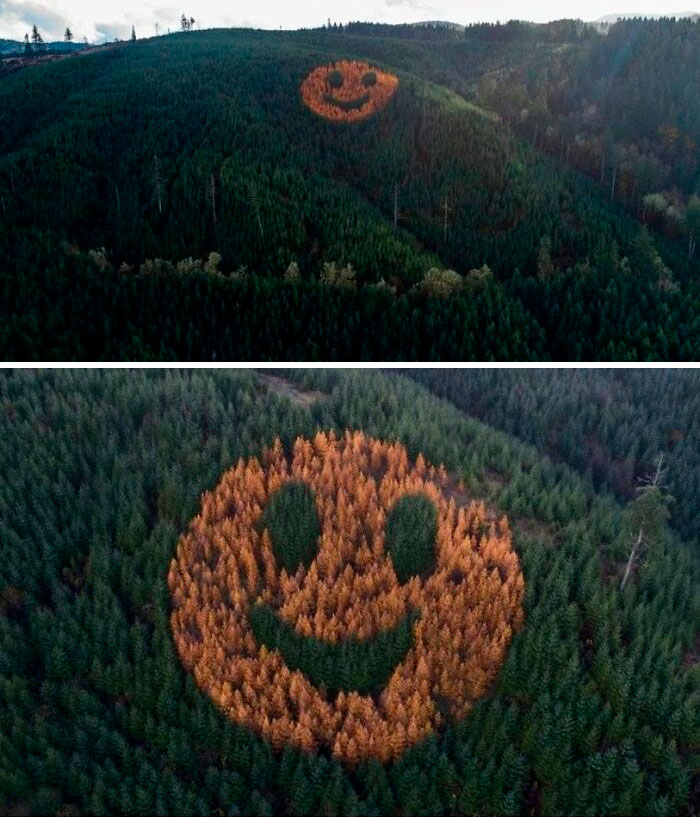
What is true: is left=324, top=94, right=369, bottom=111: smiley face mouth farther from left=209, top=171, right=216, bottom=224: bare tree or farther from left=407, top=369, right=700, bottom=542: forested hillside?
left=407, top=369, right=700, bottom=542: forested hillside

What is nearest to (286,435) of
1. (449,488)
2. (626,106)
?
(449,488)

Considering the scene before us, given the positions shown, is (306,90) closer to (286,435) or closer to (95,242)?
(95,242)

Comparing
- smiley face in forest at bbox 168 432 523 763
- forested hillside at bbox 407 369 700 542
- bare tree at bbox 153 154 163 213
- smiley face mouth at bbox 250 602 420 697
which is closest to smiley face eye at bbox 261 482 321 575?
smiley face in forest at bbox 168 432 523 763

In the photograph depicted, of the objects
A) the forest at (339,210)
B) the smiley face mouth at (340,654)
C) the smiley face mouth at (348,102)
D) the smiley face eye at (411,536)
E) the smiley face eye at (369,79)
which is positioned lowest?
the smiley face mouth at (340,654)

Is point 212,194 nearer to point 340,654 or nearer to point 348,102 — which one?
point 348,102

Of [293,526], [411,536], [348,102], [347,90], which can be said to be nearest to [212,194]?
[348,102]

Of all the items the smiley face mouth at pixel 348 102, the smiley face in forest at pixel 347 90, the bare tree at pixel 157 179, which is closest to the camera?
the bare tree at pixel 157 179

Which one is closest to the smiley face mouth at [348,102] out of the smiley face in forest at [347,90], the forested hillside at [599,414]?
the smiley face in forest at [347,90]

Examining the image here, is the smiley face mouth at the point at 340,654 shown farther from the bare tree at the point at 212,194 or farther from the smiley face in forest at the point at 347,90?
the smiley face in forest at the point at 347,90
